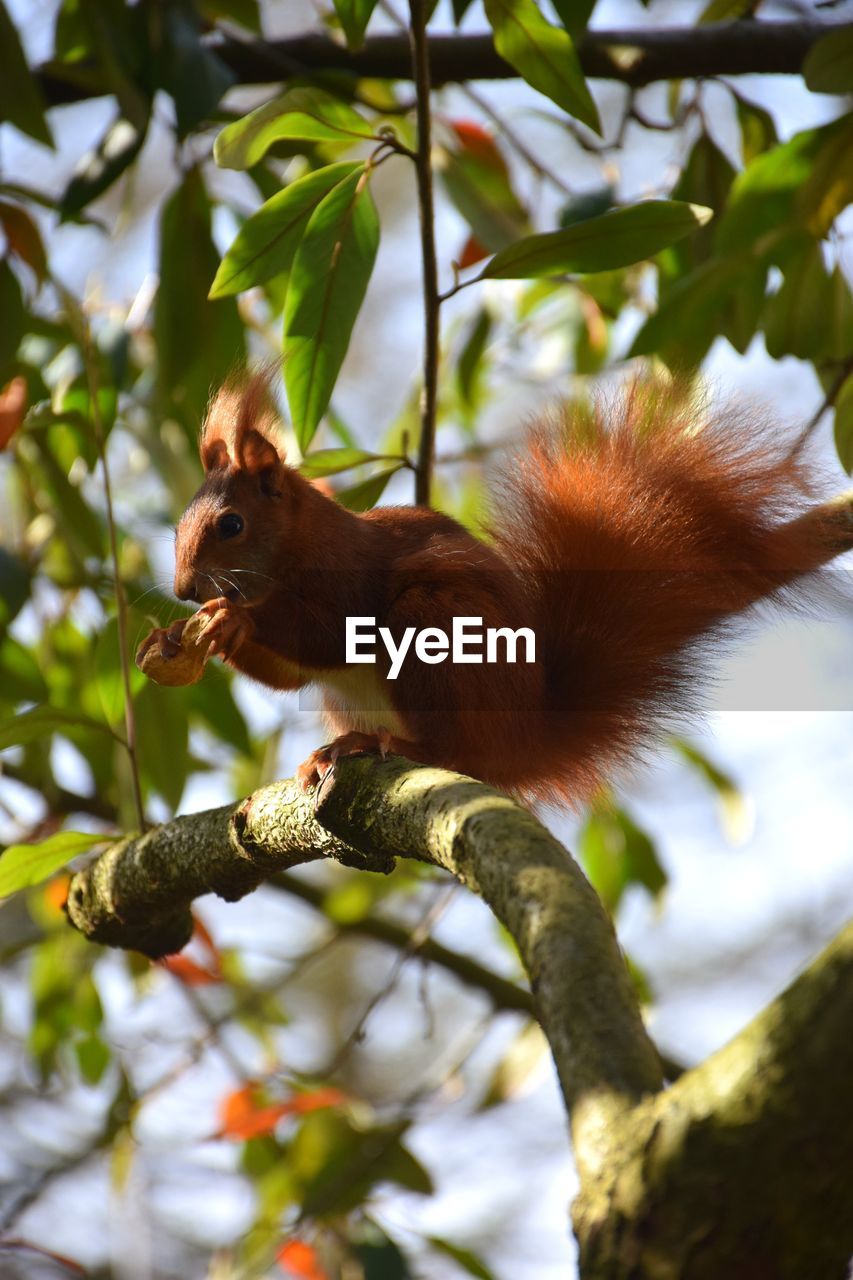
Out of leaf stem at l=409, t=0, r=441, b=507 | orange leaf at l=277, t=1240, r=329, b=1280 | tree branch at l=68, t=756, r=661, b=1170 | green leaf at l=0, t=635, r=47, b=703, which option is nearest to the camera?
tree branch at l=68, t=756, r=661, b=1170

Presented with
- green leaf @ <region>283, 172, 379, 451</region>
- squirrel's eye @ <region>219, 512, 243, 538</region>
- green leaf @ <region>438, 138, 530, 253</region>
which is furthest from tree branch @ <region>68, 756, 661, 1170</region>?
green leaf @ <region>438, 138, 530, 253</region>

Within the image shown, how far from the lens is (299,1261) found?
2.32m

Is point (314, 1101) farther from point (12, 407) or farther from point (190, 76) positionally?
point (190, 76)

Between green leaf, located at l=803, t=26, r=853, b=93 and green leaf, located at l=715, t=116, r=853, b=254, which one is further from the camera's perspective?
green leaf, located at l=715, t=116, r=853, b=254

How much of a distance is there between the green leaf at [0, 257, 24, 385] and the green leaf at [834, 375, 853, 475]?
1.38m

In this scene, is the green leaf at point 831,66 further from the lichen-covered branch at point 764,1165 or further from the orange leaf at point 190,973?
the orange leaf at point 190,973

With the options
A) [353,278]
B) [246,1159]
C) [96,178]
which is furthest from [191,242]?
[246,1159]

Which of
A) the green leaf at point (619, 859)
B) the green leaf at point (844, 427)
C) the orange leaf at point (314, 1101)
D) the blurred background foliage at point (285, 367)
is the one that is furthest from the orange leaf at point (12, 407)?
the green leaf at point (619, 859)

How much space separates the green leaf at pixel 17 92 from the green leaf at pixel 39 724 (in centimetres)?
92

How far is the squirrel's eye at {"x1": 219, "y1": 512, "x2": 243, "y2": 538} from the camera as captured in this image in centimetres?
188

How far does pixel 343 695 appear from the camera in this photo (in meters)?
1.94

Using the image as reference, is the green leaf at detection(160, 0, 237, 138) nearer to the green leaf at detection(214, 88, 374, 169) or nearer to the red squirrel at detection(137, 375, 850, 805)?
the green leaf at detection(214, 88, 374, 169)

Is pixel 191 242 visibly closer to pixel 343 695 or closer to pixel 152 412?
pixel 152 412

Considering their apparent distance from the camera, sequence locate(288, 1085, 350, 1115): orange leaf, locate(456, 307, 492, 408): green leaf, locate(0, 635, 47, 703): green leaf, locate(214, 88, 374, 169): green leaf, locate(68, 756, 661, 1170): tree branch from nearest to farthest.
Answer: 1. locate(68, 756, 661, 1170): tree branch
2. locate(214, 88, 374, 169): green leaf
3. locate(0, 635, 47, 703): green leaf
4. locate(288, 1085, 350, 1115): orange leaf
5. locate(456, 307, 492, 408): green leaf
